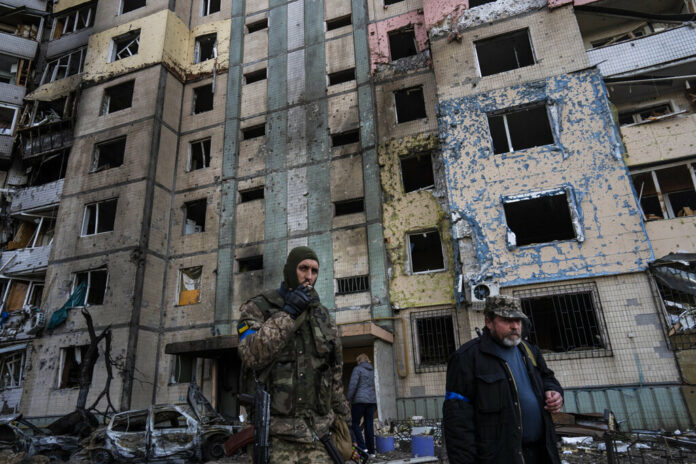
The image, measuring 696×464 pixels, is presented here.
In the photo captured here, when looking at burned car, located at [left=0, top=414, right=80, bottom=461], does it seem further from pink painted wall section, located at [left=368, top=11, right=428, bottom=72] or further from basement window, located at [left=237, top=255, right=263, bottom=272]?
pink painted wall section, located at [left=368, top=11, right=428, bottom=72]

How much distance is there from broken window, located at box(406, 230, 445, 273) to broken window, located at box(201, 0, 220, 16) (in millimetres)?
15940

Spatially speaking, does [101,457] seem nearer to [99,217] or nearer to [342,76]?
[99,217]

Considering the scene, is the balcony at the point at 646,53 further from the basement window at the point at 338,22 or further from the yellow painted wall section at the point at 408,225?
the basement window at the point at 338,22

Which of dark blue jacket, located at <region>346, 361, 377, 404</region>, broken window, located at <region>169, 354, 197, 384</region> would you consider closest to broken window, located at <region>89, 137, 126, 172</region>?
broken window, located at <region>169, 354, 197, 384</region>

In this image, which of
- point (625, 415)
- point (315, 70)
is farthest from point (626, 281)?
point (315, 70)

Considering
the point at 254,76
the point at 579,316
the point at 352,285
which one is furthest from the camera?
the point at 254,76

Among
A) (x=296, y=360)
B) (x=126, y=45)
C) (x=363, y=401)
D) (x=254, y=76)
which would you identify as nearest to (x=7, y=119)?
(x=126, y=45)

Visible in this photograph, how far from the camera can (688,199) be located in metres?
12.3

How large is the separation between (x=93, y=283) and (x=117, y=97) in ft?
30.3

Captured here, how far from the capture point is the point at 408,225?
14.4 m

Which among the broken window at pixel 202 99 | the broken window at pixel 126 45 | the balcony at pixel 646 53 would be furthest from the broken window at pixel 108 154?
the balcony at pixel 646 53

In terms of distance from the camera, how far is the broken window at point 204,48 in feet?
68.6

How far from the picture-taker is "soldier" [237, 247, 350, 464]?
9.15 ft

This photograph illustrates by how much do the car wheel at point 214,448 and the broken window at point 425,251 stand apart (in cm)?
746
